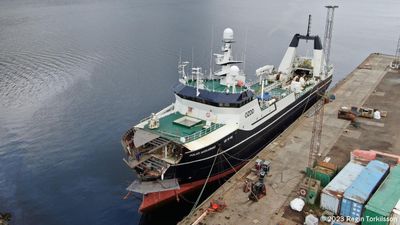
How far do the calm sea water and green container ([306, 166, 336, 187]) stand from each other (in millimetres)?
10746

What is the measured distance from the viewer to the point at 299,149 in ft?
92.2

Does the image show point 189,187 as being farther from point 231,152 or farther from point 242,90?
point 242,90

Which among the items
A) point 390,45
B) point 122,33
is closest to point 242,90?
point 122,33

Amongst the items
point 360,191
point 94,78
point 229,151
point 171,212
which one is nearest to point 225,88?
point 229,151

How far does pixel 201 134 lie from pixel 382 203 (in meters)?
11.9

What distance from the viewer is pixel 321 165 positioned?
23.3 meters

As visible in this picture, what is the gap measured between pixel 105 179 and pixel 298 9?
127 metres

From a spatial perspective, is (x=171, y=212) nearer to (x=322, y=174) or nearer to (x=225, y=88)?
(x=322, y=174)

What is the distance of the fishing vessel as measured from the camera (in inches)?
917

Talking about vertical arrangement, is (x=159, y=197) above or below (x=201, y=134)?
below

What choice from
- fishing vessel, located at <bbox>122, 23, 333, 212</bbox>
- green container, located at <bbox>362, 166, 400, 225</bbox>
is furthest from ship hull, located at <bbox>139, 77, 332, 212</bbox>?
green container, located at <bbox>362, 166, 400, 225</bbox>

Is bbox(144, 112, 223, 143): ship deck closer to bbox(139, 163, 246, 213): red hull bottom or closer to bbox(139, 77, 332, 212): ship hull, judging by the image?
bbox(139, 77, 332, 212): ship hull

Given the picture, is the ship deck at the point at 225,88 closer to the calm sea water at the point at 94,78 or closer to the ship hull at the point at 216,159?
the ship hull at the point at 216,159

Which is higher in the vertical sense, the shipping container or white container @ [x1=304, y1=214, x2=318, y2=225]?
the shipping container
